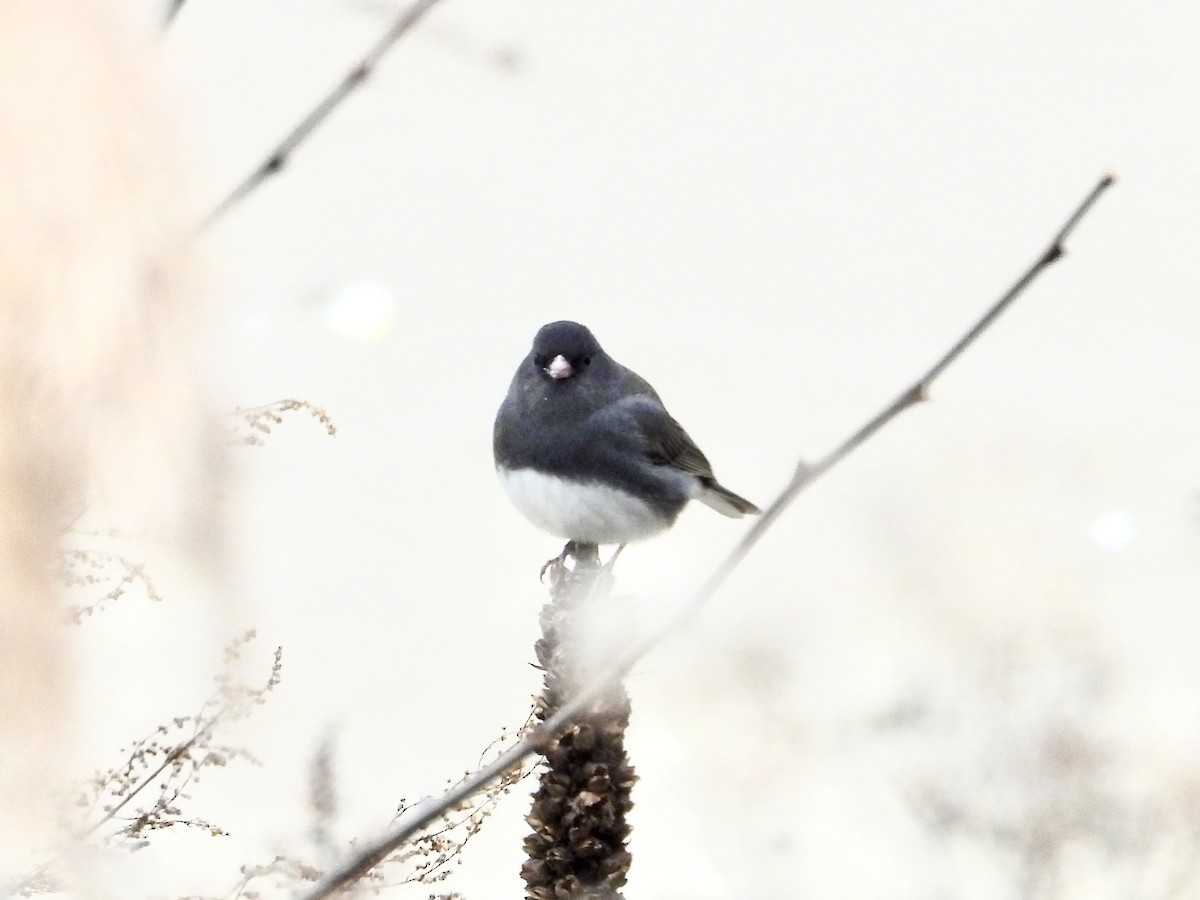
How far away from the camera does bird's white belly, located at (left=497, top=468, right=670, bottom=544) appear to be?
3.12 feet

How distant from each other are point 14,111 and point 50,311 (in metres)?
0.02

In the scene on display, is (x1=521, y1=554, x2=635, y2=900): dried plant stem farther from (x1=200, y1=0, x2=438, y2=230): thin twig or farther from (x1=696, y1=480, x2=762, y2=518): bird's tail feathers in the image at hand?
(x1=696, y1=480, x2=762, y2=518): bird's tail feathers

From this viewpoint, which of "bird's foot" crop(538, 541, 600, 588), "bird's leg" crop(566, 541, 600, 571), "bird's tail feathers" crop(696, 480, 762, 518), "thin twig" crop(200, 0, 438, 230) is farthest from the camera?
"bird's tail feathers" crop(696, 480, 762, 518)

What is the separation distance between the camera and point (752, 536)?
0.20 metres

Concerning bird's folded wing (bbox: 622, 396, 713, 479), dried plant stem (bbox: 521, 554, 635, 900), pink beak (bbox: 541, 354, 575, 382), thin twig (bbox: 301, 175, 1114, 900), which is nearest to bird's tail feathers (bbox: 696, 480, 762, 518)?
bird's folded wing (bbox: 622, 396, 713, 479)

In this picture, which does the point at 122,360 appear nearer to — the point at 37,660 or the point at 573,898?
the point at 37,660

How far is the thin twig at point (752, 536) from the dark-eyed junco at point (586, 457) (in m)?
0.69

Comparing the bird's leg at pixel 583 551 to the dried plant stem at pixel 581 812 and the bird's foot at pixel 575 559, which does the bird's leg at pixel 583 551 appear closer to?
the bird's foot at pixel 575 559

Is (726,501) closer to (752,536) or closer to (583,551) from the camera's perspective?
(583,551)

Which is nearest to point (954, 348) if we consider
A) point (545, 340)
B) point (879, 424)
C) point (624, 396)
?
point (879, 424)

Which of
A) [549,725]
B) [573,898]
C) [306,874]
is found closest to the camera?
[549,725]

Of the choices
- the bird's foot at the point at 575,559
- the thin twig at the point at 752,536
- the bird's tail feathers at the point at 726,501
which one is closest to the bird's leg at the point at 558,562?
the bird's foot at the point at 575,559

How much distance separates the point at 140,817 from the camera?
48 cm

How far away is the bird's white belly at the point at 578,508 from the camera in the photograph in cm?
95
